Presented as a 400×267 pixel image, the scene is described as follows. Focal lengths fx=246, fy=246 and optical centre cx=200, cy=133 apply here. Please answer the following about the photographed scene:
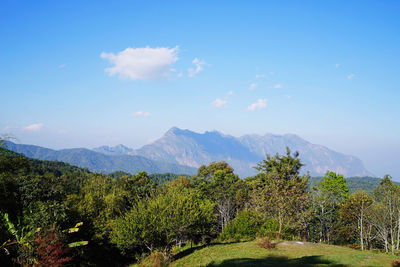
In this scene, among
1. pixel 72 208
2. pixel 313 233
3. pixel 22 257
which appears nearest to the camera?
pixel 22 257

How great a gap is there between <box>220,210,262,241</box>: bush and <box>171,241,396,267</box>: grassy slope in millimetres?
8286

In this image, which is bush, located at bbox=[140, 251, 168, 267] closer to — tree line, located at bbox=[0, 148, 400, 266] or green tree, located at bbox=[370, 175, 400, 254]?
tree line, located at bbox=[0, 148, 400, 266]

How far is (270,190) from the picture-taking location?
95.5 ft

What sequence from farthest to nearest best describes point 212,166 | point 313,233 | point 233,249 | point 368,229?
point 212,166 → point 313,233 → point 368,229 → point 233,249

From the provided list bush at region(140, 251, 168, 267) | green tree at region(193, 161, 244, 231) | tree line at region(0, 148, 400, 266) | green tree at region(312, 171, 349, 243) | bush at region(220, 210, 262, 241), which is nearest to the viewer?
tree line at region(0, 148, 400, 266)

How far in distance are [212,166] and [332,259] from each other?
70.7 m

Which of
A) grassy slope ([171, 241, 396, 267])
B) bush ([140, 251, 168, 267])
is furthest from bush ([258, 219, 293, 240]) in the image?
bush ([140, 251, 168, 267])

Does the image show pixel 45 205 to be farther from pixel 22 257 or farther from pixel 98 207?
pixel 98 207

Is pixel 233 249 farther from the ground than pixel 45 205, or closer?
closer

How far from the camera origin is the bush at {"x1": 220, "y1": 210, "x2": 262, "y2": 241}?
3462cm

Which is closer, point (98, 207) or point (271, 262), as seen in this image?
point (271, 262)

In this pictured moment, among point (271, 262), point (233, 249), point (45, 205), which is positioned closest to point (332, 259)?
point (271, 262)

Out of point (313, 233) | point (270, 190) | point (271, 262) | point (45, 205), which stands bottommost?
point (313, 233)

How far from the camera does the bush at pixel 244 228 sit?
1363 inches
